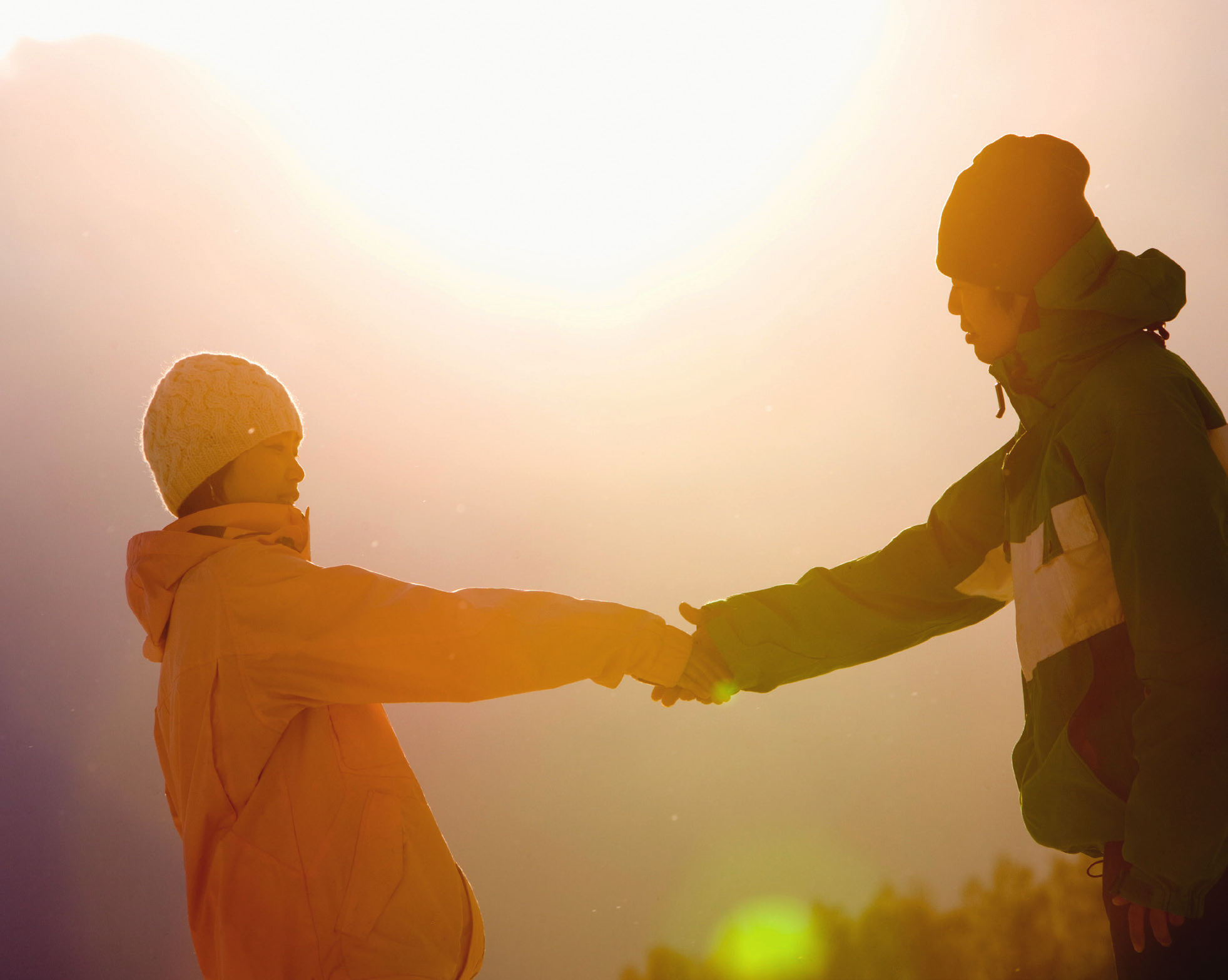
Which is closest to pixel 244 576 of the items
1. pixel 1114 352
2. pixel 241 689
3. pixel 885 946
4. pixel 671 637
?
pixel 241 689

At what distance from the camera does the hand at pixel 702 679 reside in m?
2.32

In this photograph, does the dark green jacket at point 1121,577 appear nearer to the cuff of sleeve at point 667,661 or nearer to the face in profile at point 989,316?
the face in profile at point 989,316

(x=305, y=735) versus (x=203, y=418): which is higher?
(x=203, y=418)

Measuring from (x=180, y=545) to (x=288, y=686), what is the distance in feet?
1.26

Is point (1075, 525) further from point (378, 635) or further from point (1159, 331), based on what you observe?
point (378, 635)

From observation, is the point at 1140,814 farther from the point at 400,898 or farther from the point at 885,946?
the point at 885,946

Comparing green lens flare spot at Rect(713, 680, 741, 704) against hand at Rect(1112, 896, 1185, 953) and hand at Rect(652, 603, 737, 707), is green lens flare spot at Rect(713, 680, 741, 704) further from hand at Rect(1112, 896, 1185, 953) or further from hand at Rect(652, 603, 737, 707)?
hand at Rect(1112, 896, 1185, 953)

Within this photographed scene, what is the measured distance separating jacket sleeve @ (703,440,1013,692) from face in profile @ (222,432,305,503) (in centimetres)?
125

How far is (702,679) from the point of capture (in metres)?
2.33

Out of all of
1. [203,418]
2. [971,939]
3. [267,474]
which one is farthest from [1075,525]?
[971,939]

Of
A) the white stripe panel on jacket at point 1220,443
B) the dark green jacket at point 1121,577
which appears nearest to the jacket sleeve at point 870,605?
the dark green jacket at point 1121,577

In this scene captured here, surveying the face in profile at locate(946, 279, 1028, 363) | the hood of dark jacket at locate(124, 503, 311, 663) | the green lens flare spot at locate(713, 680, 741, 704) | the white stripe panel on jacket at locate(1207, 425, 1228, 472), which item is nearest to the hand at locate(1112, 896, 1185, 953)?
the white stripe panel on jacket at locate(1207, 425, 1228, 472)

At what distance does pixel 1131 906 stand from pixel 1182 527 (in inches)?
24.8

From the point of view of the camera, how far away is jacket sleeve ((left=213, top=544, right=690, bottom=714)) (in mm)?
1566
